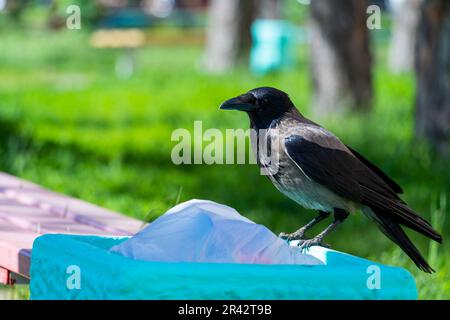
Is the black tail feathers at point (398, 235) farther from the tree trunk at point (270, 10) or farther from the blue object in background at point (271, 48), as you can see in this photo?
the tree trunk at point (270, 10)

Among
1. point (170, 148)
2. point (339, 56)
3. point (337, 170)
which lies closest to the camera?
point (337, 170)

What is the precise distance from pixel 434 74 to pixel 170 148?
2258 millimetres

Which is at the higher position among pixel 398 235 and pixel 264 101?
pixel 264 101

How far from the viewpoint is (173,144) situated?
332 inches

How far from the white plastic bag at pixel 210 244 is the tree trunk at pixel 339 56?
23.5ft

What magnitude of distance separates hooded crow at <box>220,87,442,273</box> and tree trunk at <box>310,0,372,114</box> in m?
6.34

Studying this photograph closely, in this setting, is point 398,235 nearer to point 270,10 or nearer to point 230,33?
point 230,33

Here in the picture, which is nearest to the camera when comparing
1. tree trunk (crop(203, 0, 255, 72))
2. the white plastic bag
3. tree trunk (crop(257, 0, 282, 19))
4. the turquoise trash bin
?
the turquoise trash bin

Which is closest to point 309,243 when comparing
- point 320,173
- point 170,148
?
point 320,173

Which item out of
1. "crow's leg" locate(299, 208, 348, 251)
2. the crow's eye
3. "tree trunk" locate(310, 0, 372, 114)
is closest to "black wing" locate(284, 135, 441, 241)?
"crow's leg" locate(299, 208, 348, 251)

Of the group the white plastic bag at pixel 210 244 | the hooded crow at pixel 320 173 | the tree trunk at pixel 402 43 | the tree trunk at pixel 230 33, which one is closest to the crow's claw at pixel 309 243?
the hooded crow at pixel 320 173

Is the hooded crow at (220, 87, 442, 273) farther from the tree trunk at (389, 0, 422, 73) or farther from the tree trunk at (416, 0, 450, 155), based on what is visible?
the tree trunk at (389, 0, 422, 73)

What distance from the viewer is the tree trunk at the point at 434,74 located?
25.3 feet

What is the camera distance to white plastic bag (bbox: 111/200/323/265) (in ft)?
8.96
